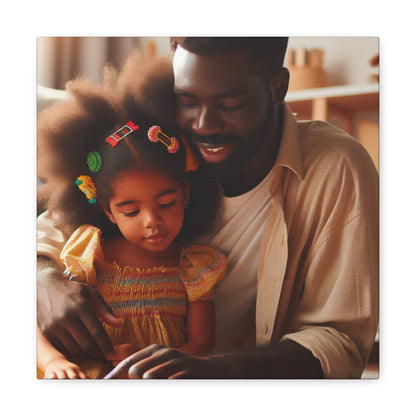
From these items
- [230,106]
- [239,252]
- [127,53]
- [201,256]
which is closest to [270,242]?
[239,252]

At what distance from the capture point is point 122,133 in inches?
73.2

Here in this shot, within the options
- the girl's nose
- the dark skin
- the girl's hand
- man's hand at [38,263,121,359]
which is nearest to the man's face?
the dark skin

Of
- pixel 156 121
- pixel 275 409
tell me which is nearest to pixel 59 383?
pixel 275 409

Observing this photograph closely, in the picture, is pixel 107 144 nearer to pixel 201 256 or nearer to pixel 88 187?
pixel 88 187

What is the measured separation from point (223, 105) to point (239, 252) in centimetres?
42

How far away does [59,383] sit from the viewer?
192cm

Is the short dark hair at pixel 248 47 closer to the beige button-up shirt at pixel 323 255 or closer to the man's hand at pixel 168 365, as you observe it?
the beige button-up shirt at pixel 323 255

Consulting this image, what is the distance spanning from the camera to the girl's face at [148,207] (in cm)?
184

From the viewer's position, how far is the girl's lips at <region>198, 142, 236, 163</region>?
1873 millimetres

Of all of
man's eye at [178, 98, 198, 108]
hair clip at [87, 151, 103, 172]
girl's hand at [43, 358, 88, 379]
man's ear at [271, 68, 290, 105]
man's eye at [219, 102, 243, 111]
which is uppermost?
man's ear at [271, 68, 290, 105]

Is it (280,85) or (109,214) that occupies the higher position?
(280,85)

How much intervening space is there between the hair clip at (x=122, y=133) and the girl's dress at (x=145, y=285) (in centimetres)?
25

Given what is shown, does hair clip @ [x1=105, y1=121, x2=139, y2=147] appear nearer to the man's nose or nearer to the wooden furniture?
the man's nose
